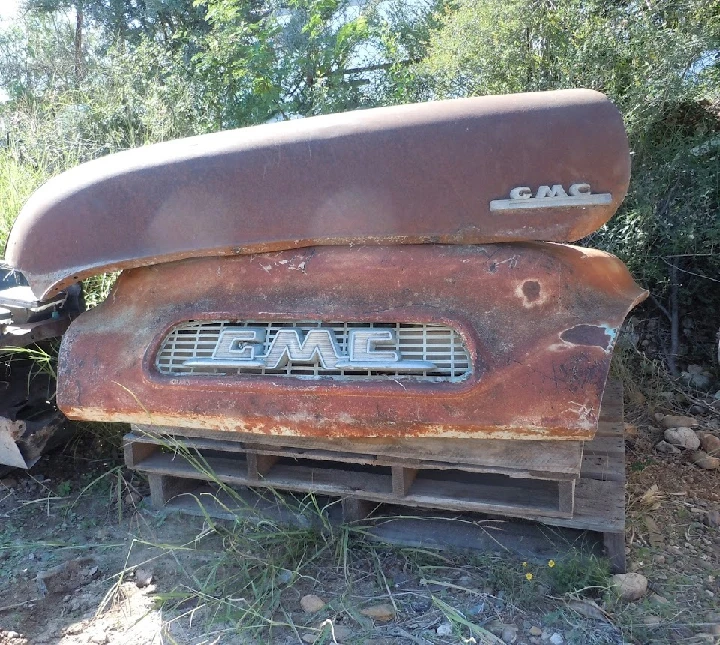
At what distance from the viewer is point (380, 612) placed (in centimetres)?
186

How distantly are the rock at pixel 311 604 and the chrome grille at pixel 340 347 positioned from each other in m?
0.64

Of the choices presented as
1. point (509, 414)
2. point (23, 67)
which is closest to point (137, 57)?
point (23, 67)

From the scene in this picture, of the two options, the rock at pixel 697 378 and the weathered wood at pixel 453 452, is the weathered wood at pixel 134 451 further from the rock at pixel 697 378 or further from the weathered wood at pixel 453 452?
the rock at pixel 697 378

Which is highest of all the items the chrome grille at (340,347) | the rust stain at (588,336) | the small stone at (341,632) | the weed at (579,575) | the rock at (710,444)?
the rust stain at (588,336)

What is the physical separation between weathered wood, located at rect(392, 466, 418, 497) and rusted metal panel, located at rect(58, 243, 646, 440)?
Result: 227 millimetres

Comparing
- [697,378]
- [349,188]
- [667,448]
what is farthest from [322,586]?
[697,378]

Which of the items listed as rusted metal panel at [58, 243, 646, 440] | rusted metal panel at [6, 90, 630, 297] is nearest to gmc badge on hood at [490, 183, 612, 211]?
rusted metal panel at [6, 90, 630, 297]

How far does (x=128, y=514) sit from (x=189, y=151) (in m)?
1.38

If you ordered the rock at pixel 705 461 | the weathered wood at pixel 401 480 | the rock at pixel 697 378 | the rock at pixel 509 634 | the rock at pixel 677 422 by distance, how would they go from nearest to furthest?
the rock at pixel 509 634 < the weathered wood at pixel 401 480 < the rock at pixel 705 461 < the rock at pixel 677 422 < the rock at pixel 697 378

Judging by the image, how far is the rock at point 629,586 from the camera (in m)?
1.88

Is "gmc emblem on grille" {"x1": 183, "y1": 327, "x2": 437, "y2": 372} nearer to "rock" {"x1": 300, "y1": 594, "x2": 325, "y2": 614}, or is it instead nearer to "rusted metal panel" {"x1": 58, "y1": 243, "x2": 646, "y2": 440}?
"rusted metal panel" {"x1": 58, "y1": 243, "x2": 646, "y2": 440}

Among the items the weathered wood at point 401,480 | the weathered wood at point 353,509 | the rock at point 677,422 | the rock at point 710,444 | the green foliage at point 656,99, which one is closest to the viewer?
the weathered wood at point 401,480

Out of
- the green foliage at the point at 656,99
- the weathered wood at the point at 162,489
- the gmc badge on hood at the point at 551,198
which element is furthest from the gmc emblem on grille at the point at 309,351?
the green foliage at the point at 656,99

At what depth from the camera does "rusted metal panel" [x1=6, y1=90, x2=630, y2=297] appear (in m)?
1.84
